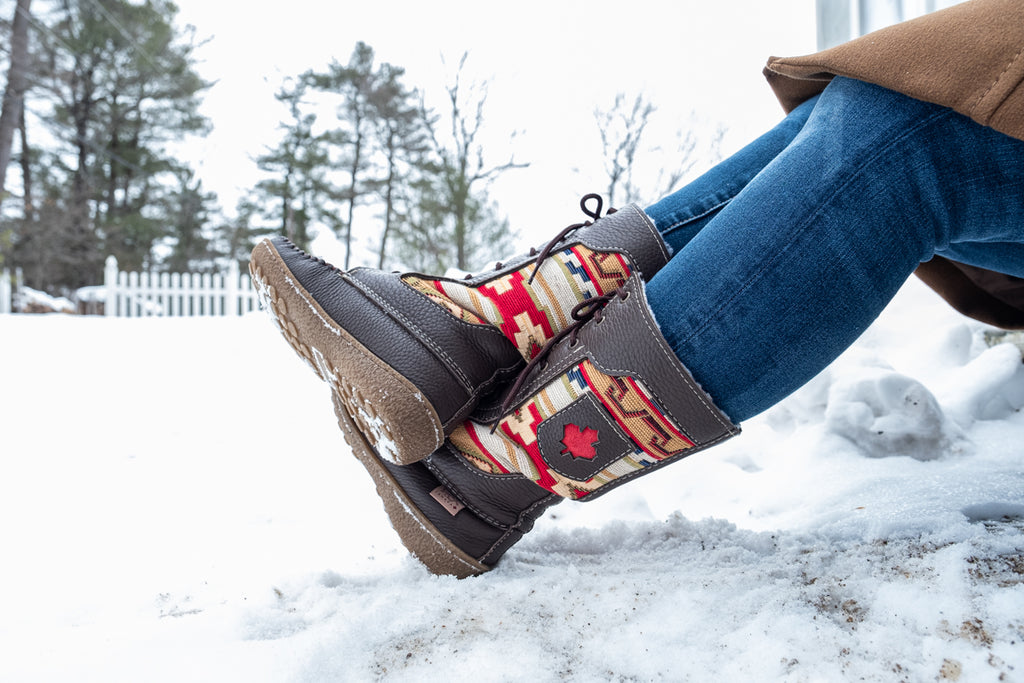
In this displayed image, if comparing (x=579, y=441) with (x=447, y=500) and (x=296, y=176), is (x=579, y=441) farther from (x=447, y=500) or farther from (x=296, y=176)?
(x=296, y=176)

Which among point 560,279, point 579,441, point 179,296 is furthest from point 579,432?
point 179,296

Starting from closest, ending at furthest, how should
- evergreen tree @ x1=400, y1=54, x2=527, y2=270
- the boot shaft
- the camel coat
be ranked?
the camel coat < the boot shaft < evergreen tree @ x1=400, y1=54, x2=527, y2=270

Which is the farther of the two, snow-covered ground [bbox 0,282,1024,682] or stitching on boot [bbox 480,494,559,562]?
stitching on boot [bbox 480,494,559,562]

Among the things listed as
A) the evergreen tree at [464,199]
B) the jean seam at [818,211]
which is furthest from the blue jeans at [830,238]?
the evergreen tree at [464,199]

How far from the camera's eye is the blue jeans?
0.47m

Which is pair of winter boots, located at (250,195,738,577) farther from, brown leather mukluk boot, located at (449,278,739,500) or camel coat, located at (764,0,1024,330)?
camel coat, located at (764,0,1024,330)

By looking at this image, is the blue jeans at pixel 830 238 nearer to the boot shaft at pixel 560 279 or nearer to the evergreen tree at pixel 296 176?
the boot shaft at pixel 560 279

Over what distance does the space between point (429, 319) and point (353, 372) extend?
0.11 m

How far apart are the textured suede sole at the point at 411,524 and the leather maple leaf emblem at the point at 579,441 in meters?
0.22

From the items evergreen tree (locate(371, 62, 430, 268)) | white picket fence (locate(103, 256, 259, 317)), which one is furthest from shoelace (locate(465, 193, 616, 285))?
evergreen tree (locate(371, 62, 430, 268))

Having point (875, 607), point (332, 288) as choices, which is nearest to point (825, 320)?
point (875, 607)

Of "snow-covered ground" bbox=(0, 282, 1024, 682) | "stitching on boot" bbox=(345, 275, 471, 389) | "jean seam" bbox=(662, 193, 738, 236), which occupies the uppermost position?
"jean seam" bbox=(662, 193, 738, 236)

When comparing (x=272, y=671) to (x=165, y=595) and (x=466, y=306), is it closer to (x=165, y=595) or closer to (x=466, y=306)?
(x=165, y=595)

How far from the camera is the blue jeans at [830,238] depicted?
1.55 feet
